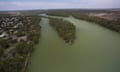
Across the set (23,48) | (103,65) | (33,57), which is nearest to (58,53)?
(33,57)

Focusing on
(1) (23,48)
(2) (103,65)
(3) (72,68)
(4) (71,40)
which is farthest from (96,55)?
(1) (23,48)

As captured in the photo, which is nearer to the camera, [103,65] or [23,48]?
[103,65]

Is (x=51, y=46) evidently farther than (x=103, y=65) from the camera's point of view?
Yes

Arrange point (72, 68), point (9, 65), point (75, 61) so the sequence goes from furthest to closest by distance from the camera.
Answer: point (75, 61) < point (72, 68) < point (9, 65)

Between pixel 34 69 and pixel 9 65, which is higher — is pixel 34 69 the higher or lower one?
the lower one

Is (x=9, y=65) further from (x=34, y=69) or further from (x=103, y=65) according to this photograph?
(x=103, y=65)

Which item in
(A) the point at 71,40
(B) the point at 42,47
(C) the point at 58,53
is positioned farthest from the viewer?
(A) the point at 71,40

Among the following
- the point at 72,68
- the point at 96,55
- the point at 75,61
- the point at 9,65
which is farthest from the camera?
the point at 96,55

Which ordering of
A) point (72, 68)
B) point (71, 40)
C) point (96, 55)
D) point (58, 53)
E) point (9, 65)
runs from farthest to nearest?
point (71, 40), point (58, 53), point (96, 55), point (72, 68), point (9, 65)

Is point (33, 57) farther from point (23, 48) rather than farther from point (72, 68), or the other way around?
point (72, 68)
